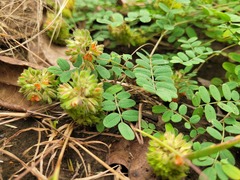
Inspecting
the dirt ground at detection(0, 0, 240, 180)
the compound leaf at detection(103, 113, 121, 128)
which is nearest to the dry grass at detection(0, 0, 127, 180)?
the dirt ground at detection(0, 0, 240, 180)

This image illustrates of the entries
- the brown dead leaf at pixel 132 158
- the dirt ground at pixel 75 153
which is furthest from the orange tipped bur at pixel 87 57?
the brown dead leaf at pixel 132 158

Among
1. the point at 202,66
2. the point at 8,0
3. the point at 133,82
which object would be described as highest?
the point at 8,0

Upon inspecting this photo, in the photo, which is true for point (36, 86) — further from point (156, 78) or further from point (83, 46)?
point (156, 78)

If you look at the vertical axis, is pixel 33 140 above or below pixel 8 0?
below

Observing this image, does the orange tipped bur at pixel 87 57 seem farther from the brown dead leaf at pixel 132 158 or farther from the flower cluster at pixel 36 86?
the brown dead leaf at pixel 132 158

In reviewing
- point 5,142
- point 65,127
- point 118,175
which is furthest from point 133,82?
point 5,142

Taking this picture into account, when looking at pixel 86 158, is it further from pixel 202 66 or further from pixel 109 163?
pixel 202 66

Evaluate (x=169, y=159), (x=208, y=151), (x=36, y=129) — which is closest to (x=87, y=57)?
(x=36, y=129)
